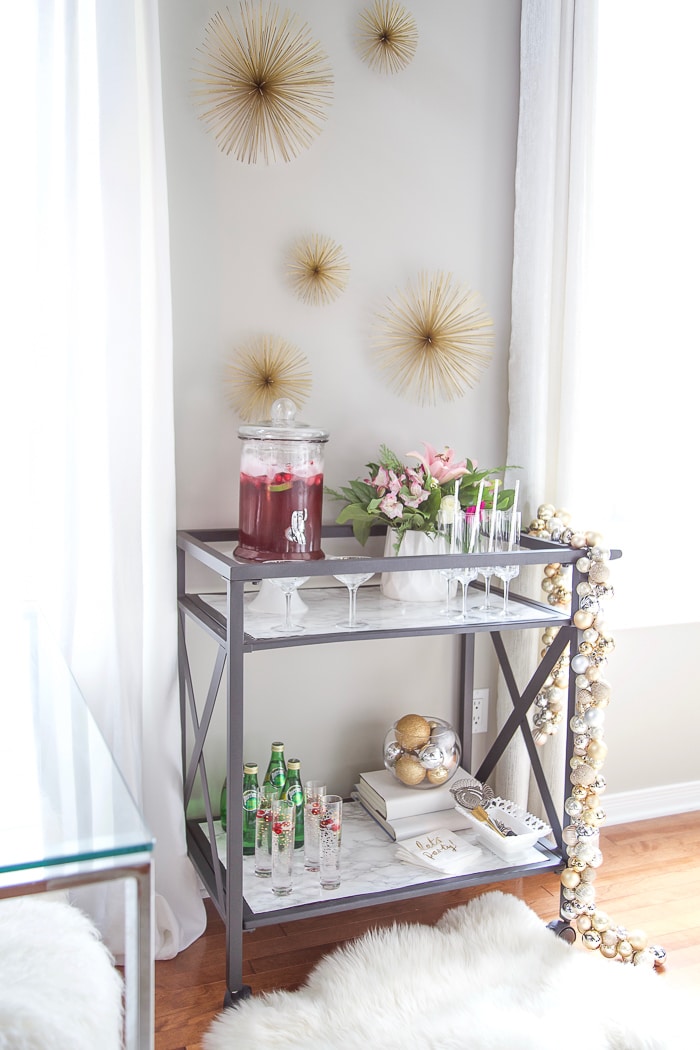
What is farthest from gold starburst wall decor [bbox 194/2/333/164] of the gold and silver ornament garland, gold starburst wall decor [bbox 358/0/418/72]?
the gold and silver ornament garland

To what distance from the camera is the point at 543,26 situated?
214 centimetres

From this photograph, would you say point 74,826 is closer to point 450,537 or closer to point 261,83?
point 450,537

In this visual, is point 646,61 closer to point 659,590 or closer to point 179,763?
point 659,590

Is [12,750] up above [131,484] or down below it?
below

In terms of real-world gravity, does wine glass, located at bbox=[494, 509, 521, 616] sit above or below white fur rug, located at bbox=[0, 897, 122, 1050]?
above

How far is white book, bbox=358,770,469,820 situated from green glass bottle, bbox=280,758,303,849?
7.6 inches

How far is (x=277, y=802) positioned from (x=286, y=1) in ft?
5.59

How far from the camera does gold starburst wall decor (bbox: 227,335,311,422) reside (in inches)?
78.9

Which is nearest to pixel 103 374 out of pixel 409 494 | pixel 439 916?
pixel 409 494

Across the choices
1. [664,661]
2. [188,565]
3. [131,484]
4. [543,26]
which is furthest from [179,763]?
[543,26]

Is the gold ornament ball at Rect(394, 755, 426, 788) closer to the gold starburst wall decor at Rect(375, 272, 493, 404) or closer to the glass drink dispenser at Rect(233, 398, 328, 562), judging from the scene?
the glass drink dispenser at Rect(233, 398, 328, 562)

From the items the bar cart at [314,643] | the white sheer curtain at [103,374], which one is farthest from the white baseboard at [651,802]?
the white sheer curtain at [103,374]

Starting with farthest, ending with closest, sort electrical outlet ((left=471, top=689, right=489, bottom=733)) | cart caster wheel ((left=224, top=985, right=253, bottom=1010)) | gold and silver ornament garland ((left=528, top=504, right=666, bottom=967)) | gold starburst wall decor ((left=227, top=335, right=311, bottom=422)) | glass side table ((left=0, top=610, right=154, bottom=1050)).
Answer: electrical outlet ((left=471, top=689, right=489, bottom=733)), gold starburst wall decor ((left=227, top=335, right=311, bottom=422)), gold and silver ornament garland ((left=528, top=504, right=666, bottom=967)), cart caster wheel ((left=224, top=985, right=253, bottom=1010)), glass side table ((left=0, top=610, right=154, bottom=1050))

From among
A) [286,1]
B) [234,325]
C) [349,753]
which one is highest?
[286,1]
